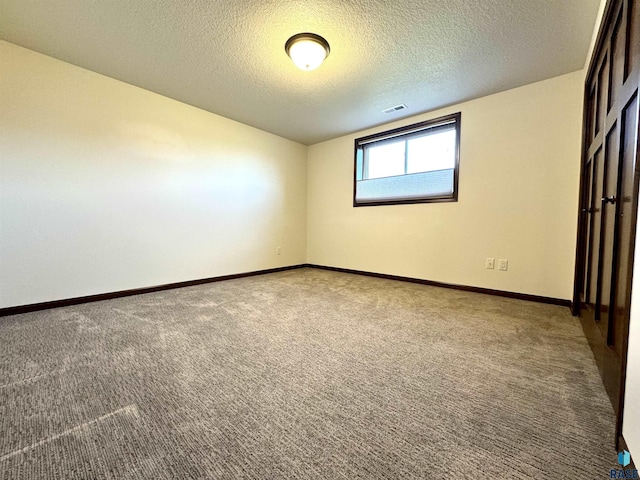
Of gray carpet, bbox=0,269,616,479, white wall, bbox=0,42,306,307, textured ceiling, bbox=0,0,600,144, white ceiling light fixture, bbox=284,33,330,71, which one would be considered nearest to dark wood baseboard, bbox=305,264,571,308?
gray carpet, bbox=0,269,616,479

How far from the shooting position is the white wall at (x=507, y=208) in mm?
2596

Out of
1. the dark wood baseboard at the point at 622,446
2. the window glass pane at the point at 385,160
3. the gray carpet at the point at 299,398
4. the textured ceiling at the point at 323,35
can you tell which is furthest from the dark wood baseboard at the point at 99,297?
the dark wood baseboard at the point at 622,446

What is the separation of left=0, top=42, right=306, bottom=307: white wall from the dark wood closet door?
3.78m

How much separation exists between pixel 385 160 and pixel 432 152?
28.3 inches

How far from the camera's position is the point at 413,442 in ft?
3.12

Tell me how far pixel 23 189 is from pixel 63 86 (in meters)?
1.05

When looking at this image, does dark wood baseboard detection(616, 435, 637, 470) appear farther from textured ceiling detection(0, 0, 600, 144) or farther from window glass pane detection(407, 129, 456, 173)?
window glass pane detection(407, 129, 456, 173)

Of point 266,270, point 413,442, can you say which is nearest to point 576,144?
point 413,442

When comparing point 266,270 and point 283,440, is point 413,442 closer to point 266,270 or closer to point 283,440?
point 283,440

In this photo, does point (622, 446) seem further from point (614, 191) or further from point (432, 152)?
point (432, 152)

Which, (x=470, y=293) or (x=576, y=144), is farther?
(x=470, y=293)

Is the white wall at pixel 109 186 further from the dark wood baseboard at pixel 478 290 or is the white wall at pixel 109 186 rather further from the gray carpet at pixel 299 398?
the dark wood baseboard at pixel 478 290

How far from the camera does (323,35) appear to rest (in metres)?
2.04

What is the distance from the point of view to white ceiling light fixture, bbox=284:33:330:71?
204 cm
